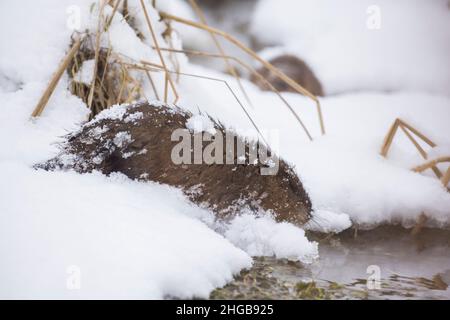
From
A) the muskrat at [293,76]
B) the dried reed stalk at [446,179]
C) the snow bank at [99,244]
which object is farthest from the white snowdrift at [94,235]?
the muskrat at [293,76]

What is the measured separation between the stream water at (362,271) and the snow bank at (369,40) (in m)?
2.15

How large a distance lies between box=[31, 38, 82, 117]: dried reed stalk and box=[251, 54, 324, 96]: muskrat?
213cm

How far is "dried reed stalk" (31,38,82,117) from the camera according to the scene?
2324 mm

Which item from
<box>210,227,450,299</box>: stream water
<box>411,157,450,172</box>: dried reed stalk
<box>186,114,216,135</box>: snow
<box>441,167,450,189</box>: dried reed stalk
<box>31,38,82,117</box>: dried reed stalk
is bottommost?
<box>210,227,450,299</box>: stream water

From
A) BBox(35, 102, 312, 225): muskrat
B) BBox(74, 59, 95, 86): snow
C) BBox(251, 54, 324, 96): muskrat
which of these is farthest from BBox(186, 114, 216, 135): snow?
BBox(251, 54, 324, 96): muskrat

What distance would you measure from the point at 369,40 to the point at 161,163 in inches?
131

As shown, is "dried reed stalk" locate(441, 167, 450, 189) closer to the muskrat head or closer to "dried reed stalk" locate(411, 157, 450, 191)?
"dried reed stalk" locate(411, 157, 450, 191)

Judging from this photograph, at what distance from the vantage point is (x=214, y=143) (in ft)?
6.48

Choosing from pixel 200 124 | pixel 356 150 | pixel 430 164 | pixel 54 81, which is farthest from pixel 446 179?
pixel 54 81

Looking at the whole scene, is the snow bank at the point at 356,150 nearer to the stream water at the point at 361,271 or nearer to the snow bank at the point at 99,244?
the stream water at the point at 361,271

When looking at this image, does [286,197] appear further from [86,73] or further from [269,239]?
[86,73]

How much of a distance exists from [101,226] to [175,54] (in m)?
1.76

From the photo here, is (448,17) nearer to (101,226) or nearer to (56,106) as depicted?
(56,106)

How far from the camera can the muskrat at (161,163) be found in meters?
1.93
